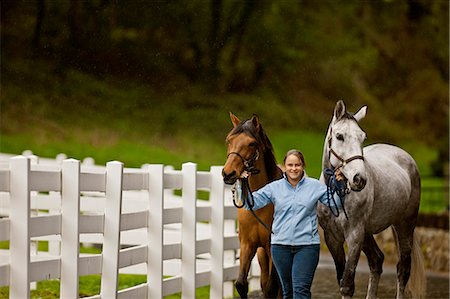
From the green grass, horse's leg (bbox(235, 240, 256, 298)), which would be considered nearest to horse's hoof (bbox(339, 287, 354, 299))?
horse's leg (bbox(235, 240, 256, 298))

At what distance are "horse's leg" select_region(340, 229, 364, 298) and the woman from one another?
818mm

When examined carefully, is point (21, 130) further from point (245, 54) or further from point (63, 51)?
point (245, 54)

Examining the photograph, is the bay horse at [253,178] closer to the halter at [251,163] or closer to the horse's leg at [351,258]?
the halter at [251,163]

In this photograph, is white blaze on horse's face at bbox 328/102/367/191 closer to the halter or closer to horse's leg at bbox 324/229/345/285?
the halter

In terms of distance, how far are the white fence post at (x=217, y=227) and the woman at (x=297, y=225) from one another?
11.2 feet

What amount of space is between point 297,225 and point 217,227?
3.67 metres

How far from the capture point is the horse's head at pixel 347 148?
8.90 meters

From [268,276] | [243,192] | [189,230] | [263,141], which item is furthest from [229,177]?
[189,230]

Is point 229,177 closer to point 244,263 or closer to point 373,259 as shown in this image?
point 244,263

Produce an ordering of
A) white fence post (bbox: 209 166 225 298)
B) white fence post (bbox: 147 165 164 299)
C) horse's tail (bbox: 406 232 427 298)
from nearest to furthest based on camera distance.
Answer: white fence post (bbox: 147 165 164 299) → horse's tail (bbox: 406 232 427 298) → white fence post (bbox: 209 166 225 298)

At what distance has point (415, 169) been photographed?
11.1 m

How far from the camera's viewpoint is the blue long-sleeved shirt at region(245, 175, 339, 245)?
844 centimetres

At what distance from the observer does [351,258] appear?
364 inches

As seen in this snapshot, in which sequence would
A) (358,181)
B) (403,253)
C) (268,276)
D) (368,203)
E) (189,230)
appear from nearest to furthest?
(358,181), (368,203), (268,276), (403,253), (189,230)
